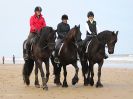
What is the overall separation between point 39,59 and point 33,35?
1166 millimetres

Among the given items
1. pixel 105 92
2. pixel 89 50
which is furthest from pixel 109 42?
pixel 105 92

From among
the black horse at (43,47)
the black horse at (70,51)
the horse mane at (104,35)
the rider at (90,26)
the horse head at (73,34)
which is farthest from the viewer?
the rider at (90,26)

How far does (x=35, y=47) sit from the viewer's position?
15.8 m

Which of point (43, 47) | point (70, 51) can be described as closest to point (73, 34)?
point (70, 51)

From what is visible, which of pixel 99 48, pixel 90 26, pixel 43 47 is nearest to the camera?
pixel 43 47

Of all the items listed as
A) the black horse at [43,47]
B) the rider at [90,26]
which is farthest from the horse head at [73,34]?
the rider at [90,26]

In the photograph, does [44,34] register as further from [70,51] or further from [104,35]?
[104,35]

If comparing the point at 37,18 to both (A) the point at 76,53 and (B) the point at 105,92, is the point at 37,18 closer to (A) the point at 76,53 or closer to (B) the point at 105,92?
(A) the point at 76,53

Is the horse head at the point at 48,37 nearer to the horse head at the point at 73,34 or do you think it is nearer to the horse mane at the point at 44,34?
the horse mane at the point at 44,34

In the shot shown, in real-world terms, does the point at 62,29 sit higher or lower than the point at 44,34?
higher

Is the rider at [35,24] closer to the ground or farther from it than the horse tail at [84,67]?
farther from it

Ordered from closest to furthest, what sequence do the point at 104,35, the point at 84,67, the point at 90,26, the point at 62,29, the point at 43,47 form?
1. the point at 43,47
2. the point at 104,35
3. the point at 62,29
4. the point at 90,26
5. the point at 84,67

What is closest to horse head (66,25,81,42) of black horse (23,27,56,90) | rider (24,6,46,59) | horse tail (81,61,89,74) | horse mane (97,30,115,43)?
black horse (23,27,56,90)

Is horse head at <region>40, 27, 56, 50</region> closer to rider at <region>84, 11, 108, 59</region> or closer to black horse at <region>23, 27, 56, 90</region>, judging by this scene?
black horse at <region>23, 27, 56, 90</region>
